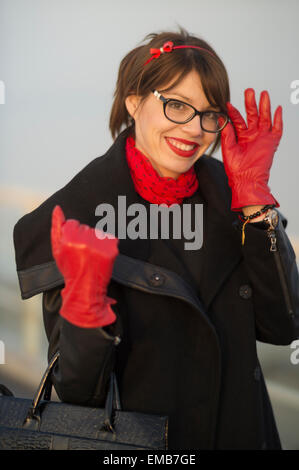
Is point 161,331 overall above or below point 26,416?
above

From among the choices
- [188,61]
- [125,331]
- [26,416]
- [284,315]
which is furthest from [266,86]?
[26,416]

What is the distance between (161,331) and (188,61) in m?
0.71

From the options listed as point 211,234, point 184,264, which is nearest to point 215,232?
point 211,234

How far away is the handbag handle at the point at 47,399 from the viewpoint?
4.16 feet

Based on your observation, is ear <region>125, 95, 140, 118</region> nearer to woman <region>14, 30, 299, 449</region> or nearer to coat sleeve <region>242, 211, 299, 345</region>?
woman <region>14, 30, 299, 449</region>

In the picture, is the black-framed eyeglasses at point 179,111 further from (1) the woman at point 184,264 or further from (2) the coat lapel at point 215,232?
(2) the coat lapel at point 215,232

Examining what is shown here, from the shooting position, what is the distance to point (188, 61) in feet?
5.09

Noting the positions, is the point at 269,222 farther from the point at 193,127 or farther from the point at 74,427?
the point at 74,427

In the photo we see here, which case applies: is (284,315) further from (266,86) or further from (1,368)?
(1,368)

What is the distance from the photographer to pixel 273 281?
1496 mm

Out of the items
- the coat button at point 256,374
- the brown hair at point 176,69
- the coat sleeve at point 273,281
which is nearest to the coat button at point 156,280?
the coat sleeve at point 273,281

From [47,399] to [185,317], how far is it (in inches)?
15.5

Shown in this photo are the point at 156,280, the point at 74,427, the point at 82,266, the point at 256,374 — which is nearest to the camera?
the point at 82,266

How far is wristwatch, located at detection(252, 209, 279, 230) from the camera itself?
1479mm
